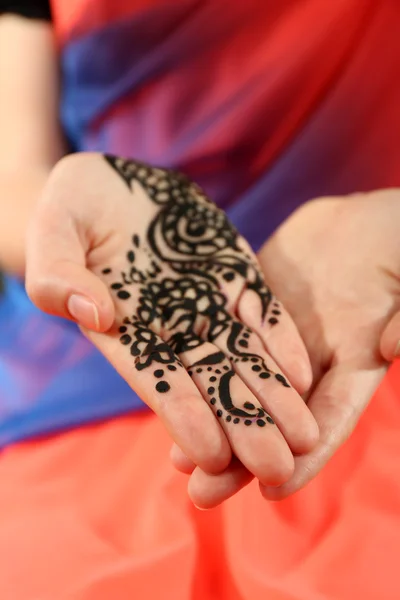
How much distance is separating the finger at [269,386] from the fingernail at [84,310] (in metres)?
0.10

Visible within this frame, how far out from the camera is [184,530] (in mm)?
416

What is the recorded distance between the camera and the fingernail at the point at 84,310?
0.42 meters

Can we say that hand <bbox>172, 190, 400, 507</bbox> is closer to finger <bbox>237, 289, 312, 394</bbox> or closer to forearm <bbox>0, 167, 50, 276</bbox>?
finger <bbox>237, 289, 312, 394</bbox>

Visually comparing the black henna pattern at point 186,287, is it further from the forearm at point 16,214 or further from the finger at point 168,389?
the forearm at point 16,214

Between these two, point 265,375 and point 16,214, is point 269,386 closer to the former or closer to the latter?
point 265,375

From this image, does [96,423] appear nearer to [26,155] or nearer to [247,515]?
[247,515]

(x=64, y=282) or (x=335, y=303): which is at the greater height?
(x=64, y=282)

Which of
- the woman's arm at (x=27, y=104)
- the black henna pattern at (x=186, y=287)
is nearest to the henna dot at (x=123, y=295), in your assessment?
the black henna pattern at (x=186, y=287)

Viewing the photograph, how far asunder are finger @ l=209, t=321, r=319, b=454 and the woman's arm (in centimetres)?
36

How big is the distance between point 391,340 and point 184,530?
0.21m

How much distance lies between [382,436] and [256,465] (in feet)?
0.49

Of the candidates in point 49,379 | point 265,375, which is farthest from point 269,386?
point 49,379

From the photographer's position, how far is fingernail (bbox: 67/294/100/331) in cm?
42

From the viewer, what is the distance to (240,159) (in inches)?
27.2
